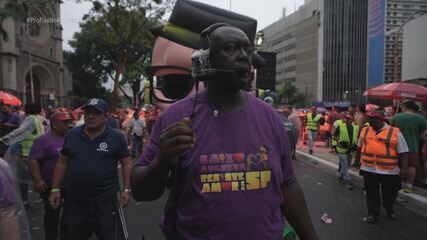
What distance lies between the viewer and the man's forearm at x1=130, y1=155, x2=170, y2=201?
155 centimetres

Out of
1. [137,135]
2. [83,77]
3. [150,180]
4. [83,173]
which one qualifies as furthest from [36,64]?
[150,180]

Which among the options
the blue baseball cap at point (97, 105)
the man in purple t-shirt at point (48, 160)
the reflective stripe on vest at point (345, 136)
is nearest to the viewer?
the blue baseball cap at point (97, 105)

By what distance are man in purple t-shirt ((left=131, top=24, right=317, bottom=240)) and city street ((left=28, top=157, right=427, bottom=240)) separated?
11.4ft

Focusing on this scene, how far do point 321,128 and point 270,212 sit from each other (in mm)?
16928

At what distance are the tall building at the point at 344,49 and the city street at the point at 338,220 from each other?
84.8 meters

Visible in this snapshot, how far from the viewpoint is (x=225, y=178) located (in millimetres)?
1635

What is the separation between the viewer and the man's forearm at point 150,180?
1550 mm

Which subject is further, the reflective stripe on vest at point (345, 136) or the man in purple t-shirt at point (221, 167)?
the reflective stripe on vest at point (345, 136)

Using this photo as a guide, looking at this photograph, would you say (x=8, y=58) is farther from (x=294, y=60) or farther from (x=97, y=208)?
(x=294, y=60)

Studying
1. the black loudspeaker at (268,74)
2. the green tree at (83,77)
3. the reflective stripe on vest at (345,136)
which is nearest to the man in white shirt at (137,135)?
the black loudspeaker at (268,74)

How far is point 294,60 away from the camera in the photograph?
347 ft

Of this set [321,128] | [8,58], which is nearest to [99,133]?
[321,128]

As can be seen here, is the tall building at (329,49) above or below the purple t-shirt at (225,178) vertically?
above

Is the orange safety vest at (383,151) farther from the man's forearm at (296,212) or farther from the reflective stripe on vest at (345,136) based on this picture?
the man's forearm at (296,212)
